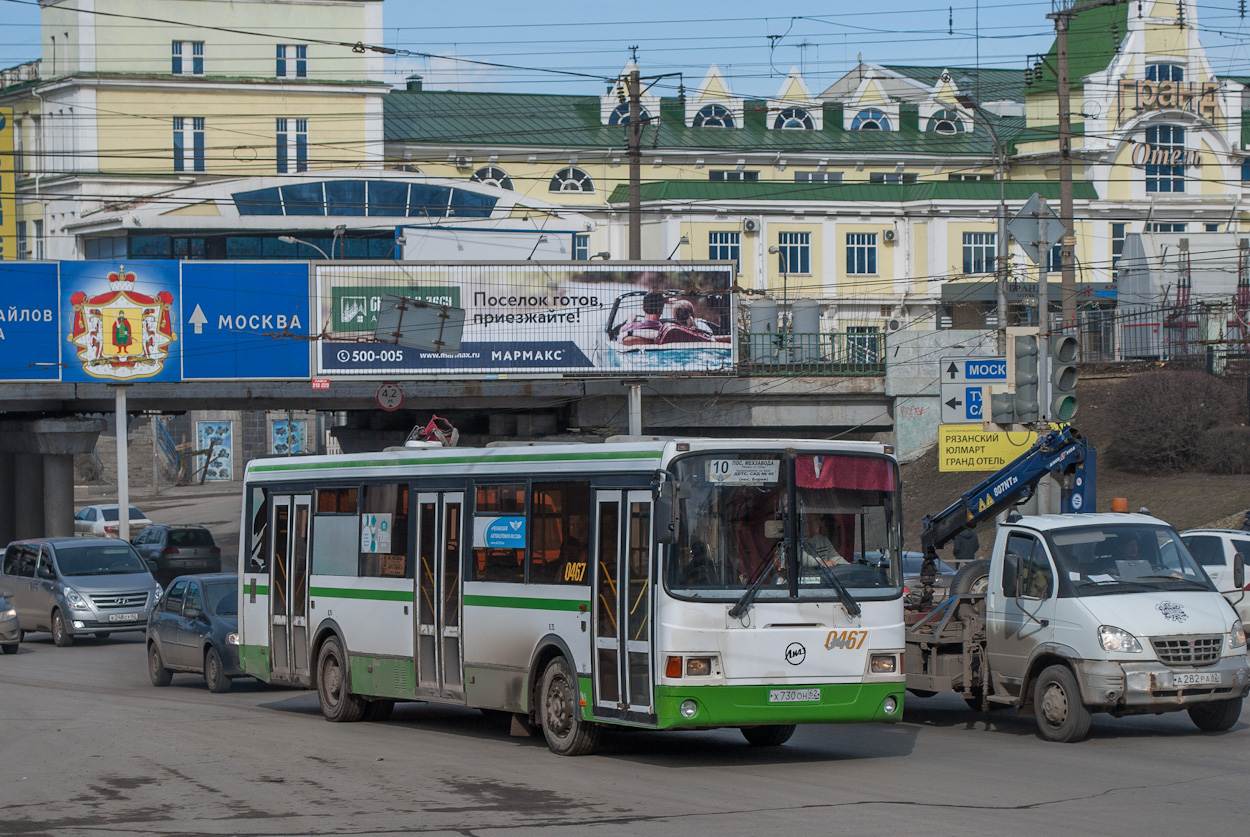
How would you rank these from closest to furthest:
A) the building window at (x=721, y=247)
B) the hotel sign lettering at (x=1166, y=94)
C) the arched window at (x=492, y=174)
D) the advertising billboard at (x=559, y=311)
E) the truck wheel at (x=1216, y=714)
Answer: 1. the truck wheel at (x=1216, y=714)
2. the advertising billboard at (x=559, y=311)
3. the building window at (x=721, y=247)
4. the hotel sign lettering at (x=1166, y=94)
5. the arched window at (x=492, y=174)

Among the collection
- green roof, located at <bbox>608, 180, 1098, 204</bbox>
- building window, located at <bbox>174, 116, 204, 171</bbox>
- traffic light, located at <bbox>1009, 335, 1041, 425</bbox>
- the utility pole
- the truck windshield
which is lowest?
the truck windshield

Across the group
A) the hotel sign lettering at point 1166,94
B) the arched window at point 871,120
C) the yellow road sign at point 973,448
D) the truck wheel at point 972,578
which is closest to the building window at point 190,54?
the arched window at point 871,120

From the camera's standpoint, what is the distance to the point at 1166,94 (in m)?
76.8

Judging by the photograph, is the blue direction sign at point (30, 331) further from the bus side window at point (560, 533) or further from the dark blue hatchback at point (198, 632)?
the bus side window at point (560, 533)

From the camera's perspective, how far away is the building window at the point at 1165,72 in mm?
77250

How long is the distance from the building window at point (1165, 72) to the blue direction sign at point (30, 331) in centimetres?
5360

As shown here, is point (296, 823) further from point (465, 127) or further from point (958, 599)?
point (465, 127)

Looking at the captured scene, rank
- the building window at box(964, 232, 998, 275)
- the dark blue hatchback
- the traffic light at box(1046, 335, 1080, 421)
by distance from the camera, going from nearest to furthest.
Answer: the traffic light at box(1046, 335, 1080, 421) < the dark blue hatchback < the building window at box(964, 232, 998, 275)

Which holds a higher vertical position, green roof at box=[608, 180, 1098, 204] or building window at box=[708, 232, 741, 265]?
green roof at box=[608, 180, 1098, 204]

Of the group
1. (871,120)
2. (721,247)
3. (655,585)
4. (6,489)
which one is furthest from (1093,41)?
(655,585)

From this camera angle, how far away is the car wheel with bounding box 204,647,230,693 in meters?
19.4

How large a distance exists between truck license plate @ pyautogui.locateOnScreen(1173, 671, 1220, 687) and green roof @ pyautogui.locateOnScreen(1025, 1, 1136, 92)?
67410 mm

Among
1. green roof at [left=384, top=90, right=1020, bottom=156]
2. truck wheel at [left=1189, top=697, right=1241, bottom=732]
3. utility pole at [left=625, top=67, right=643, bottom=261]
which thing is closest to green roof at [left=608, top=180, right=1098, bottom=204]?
green roof at [left=384, top=90, right=1020, bottom=156]

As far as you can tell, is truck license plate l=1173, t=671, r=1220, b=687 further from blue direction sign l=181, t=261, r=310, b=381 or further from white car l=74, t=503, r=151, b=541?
white car l=74, t=503, r=151, b=541
